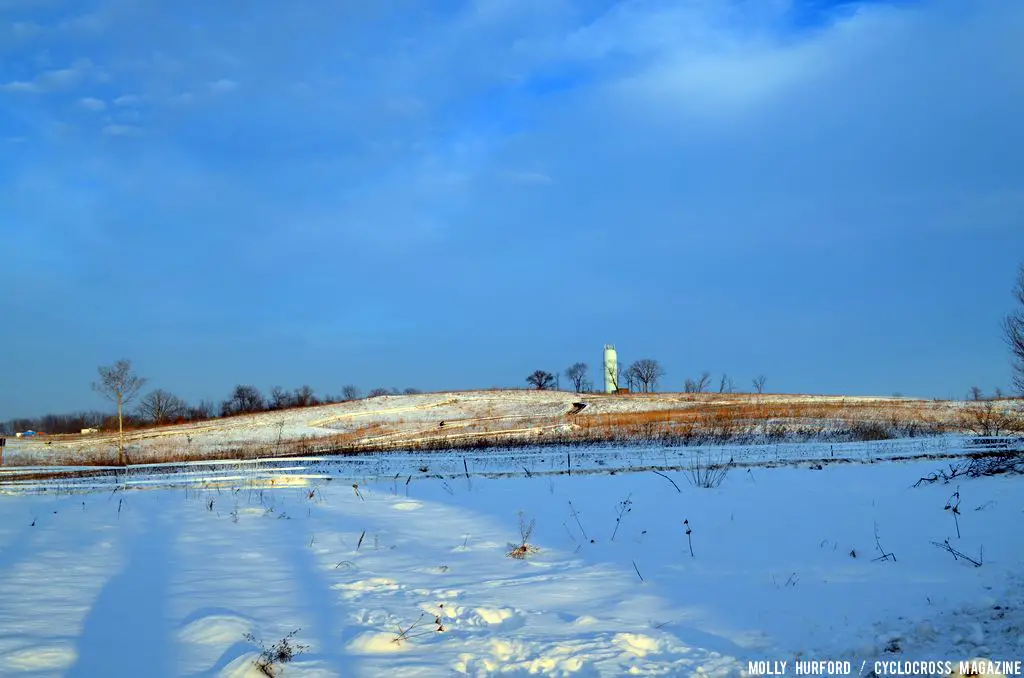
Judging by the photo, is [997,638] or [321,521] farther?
[321,521]

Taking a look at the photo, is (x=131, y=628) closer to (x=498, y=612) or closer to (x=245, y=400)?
(x=498, y=612)

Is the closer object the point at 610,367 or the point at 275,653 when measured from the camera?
the point at 275,653

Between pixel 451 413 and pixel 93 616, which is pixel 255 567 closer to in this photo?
pixel 93 616

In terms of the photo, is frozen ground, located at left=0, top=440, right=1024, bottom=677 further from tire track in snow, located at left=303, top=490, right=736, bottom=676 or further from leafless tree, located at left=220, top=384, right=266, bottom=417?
leafless tree, located at left=220, top=384, right=266, bottom=417

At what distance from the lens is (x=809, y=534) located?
8852 mm

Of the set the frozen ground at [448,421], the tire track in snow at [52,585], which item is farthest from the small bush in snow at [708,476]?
the frozen ground at [448,421]

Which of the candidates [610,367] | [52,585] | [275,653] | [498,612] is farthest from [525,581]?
[610,367]

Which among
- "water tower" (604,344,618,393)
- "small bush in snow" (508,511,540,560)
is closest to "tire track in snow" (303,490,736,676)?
"small bush in snow" (508,511,540,560)

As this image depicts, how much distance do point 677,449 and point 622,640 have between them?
54.9ft

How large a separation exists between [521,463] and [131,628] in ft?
48.6

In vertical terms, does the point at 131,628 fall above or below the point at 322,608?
above

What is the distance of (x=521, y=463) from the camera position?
20000 mm

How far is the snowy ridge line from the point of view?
638 inches

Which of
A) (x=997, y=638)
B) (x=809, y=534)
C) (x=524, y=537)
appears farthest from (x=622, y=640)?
(x=809, y=534)
